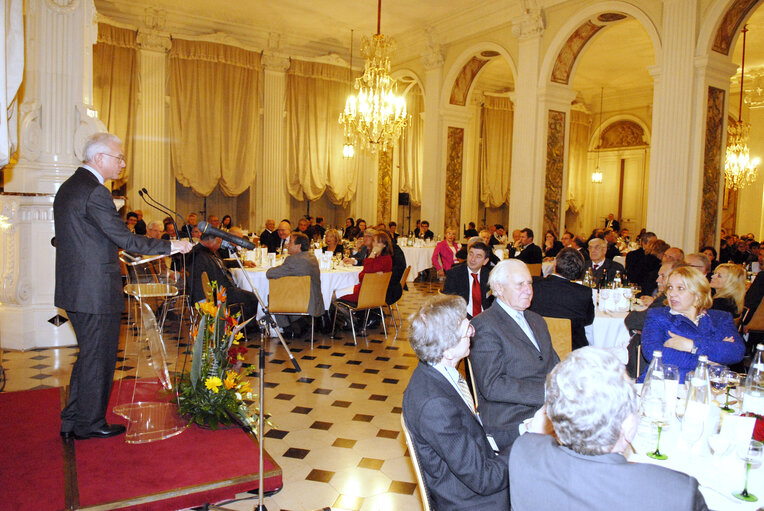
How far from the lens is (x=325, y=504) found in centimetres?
327

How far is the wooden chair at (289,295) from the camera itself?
21.0 feet

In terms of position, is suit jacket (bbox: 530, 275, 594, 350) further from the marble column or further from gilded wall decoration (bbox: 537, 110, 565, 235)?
gilded wall decoration (bbox: 537, 110, 565, 235)

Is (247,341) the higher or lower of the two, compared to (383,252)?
lower

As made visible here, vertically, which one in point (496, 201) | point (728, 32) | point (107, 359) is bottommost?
point (107, 359)

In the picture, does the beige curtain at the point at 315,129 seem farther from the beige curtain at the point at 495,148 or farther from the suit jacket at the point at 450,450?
the suit jacket at the point at 450,450

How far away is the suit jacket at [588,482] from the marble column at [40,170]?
6.01 m

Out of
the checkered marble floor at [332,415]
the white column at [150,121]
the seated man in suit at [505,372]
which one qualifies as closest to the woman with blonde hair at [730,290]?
the seated man in suit at [505,372]

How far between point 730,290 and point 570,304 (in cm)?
176

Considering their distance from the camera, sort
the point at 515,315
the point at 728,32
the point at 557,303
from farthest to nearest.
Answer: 1. the point at 728,32
2. the point at 557,303
3. the point at 515,315

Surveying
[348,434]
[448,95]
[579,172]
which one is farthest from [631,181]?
[348,434]

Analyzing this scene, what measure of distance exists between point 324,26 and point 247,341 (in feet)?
30.6

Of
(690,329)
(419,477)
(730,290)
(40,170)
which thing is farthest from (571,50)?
(419,477)

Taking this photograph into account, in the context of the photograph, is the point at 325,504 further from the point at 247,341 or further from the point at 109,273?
the point at 247,341

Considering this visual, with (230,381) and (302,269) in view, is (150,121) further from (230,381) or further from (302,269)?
(230,381)
